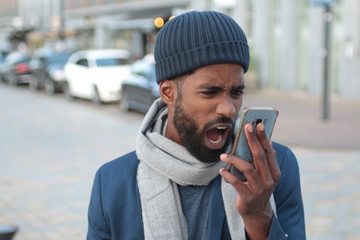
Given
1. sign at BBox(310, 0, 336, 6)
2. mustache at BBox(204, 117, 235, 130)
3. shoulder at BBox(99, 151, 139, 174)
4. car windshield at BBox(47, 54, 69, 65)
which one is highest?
mustache at BBox(204, 117, 235, 130)

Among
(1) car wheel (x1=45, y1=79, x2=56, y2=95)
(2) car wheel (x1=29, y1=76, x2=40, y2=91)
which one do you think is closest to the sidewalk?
(1) car wheel (x1=45, y1=79, x2=56, y2=95)

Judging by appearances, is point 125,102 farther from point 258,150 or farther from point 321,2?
point 258,150

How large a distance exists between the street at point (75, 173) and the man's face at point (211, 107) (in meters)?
4.71

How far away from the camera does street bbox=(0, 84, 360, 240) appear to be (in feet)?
22.3

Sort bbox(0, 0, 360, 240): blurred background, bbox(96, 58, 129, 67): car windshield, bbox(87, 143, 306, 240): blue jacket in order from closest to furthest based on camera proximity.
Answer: bbox(87, 143, 306, 240): blue jacket → bbox(0, 0, 360, 240): blurred background → bbox(96, 58, 129, 67): car windshield

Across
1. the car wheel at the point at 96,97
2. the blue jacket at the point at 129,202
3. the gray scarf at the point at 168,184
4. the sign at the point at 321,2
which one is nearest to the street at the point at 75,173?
the sign at the point at 321,2

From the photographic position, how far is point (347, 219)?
686 cm

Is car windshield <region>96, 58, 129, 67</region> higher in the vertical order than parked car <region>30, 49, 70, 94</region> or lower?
higher

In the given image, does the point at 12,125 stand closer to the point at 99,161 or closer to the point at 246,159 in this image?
the point at 99,161

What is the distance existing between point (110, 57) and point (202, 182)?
68.8 feet

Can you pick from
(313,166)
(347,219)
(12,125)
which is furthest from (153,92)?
(347,219)

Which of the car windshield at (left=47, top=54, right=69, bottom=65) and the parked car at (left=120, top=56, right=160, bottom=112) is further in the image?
the car windshield at (left=47, top=54, right=69, bottom=65)

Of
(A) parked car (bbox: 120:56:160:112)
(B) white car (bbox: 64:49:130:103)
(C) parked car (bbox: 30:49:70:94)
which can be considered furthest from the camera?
(C) parked car (bbox: 30:49:70:94)

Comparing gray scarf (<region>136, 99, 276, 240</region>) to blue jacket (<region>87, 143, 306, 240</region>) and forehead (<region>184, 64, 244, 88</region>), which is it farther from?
forehead (<region>184, 64, 244, 88</region>)
